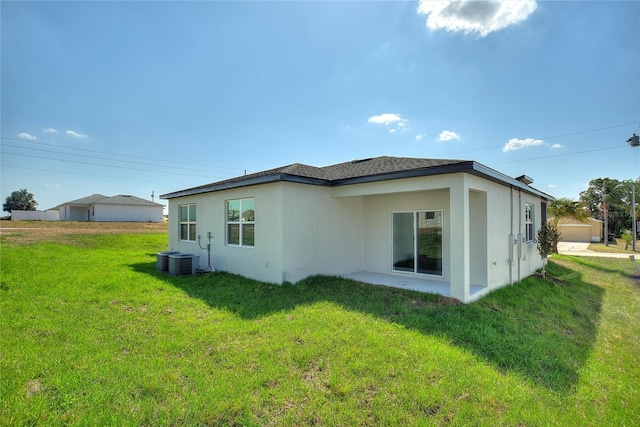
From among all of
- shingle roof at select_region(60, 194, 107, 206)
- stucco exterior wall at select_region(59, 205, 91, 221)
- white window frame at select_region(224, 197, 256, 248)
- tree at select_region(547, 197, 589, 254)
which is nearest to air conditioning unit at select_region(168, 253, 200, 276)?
white window frame at select_region(224, 197, 256, 248)

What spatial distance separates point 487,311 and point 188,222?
10977 millimetres

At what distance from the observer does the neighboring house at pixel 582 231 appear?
3297cm

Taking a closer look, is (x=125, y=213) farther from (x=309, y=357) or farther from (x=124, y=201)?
(x=309, y=357)

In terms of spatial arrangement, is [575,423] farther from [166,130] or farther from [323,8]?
[166,130]

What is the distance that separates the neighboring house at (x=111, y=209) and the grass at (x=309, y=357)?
115 ft

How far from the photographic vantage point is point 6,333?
4629mm

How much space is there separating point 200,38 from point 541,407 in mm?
13354

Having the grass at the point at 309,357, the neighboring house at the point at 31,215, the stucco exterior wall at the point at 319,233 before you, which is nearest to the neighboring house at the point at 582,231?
the grass at the point at 309,357

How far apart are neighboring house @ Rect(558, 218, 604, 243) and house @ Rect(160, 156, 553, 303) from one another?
103 feet

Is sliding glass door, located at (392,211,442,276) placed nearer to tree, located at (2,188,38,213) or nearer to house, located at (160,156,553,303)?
house, located at (160,156,553,303)

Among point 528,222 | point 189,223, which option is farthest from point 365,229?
point 189,223

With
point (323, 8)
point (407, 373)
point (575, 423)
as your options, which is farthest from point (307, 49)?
point (575, 423)

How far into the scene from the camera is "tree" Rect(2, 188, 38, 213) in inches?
2153

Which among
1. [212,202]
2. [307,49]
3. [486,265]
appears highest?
[307,49]
